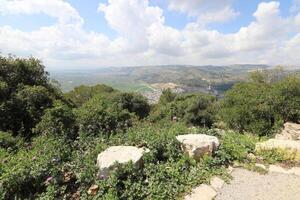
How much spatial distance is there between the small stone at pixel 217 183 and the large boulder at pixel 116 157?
68.9 inches

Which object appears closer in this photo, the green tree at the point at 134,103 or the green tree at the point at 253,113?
the green tree at the point at 253,113

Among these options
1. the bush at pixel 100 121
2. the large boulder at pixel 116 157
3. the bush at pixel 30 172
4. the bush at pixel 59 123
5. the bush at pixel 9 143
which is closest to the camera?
the bush at pixel 30 172

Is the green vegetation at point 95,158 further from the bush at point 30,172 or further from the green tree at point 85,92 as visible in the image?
the green tree at point 85,92

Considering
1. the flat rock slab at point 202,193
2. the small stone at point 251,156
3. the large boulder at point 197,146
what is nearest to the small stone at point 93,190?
the flat rock slab at point 202,193

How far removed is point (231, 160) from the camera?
299 inches

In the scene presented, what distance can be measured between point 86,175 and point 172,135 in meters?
2.62

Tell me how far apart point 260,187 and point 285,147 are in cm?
204

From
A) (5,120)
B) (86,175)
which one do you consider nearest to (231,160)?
(86,175)

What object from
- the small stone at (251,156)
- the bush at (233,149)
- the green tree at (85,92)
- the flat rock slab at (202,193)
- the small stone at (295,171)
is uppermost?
the bush at (233,149)

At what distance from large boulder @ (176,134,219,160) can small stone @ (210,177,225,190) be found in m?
0.83

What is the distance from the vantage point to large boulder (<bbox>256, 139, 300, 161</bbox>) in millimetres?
7632

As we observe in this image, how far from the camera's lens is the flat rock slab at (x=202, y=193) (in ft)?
19.5

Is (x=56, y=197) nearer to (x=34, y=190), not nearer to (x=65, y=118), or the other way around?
(x=34, y=190)

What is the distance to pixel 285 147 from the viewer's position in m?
7.77
